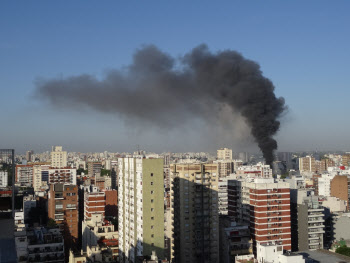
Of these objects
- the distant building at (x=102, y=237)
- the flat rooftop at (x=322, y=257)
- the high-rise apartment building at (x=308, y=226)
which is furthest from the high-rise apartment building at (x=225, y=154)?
the flat rooftop at (x=322, y=257)

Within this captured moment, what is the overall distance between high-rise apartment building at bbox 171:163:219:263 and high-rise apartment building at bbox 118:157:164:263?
2.20m

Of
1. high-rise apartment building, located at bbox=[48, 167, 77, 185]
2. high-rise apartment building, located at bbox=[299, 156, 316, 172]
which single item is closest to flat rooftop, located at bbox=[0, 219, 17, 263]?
high-rise apartment building, located at bbox=[48, 167, 77, 185]

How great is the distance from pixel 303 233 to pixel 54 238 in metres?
11.8

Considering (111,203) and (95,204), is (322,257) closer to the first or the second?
(95,204)

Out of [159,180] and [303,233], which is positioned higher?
[159,180]

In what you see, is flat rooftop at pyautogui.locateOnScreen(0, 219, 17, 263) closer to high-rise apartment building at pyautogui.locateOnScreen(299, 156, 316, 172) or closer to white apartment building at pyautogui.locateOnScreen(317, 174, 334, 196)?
white apartment building at pyautogui.locateOnScreen(317, 174, 334, 196)

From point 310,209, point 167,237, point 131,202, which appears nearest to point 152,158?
point 131,202

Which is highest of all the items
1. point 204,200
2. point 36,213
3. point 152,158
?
point 152,158

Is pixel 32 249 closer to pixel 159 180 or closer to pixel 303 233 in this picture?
pixel 159 180

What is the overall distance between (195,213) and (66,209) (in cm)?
1052

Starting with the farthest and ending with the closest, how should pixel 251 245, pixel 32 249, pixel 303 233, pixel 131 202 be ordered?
pixel 303 233, pixel 251 245, pixel 131 202, pixel 32 249

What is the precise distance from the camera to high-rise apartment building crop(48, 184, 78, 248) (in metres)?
25.5

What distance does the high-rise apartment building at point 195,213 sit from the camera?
18047mm

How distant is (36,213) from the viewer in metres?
32.5
